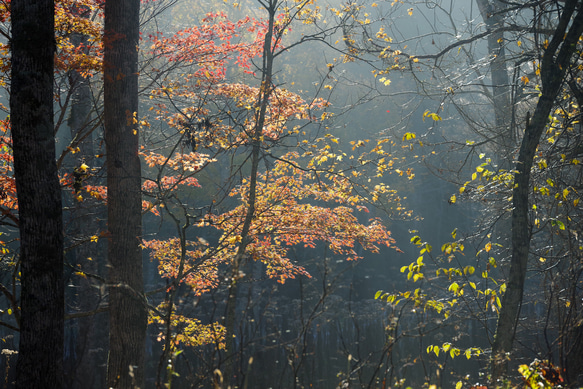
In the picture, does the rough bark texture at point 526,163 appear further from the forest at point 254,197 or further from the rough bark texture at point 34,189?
the rough bark texture at point 34,189

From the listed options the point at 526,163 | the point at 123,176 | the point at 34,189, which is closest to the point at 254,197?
the point at 123,176

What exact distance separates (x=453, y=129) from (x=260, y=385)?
2149cm

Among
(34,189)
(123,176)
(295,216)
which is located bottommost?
(34,189)

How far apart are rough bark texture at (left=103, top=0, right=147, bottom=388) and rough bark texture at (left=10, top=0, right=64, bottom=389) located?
2.36 m

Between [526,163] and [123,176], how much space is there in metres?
4.81

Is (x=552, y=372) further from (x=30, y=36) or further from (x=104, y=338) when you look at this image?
(x=104, y=338)

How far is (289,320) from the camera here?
1805 centimetres

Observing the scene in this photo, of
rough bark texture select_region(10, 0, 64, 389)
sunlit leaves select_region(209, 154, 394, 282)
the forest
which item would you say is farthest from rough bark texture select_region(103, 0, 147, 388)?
rough bark texture select_region(10, 0, 64, 389)

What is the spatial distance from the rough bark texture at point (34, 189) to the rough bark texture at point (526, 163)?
3841 millimetres

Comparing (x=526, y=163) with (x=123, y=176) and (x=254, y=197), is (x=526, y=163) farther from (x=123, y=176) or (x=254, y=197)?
(x=123, y=176)

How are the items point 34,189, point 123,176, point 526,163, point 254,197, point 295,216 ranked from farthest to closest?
point 295,216 → point 254,197 → point 123,176 → point 526,163 → point 34,189

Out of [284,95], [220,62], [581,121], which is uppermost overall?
[220,62]

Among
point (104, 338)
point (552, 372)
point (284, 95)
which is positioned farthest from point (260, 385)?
point (552, 372)

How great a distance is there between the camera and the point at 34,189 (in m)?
3.36
